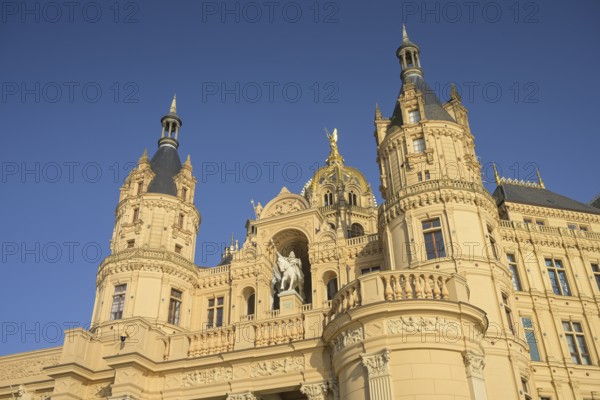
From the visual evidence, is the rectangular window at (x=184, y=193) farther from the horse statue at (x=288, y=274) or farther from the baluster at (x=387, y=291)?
the baluster at (x=387, y=291)

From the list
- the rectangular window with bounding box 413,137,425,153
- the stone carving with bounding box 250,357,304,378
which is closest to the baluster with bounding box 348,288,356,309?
the stone carving with bounding box 250,357,304,378

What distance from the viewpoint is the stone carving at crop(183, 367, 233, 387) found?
19.2 meters

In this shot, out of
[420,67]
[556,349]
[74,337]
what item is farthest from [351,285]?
[420,67]

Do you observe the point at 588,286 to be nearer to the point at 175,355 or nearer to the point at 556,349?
the point at 556,349

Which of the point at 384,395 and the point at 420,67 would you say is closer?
the point at 384,395

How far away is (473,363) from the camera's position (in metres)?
17.1

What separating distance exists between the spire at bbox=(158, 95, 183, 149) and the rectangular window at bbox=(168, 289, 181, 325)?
15.6m

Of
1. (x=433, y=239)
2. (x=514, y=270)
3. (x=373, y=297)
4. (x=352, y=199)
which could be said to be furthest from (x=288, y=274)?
(x=352, y=199)

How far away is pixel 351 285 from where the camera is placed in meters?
18.5

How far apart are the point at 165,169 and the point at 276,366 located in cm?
2942

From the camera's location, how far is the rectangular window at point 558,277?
36.8 meters

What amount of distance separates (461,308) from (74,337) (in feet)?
43.9

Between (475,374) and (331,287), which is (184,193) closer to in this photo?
(331,287)

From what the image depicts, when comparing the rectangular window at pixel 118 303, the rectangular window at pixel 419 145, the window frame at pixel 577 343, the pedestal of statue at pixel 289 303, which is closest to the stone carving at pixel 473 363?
the pedestal of statue at pixel 289 303
